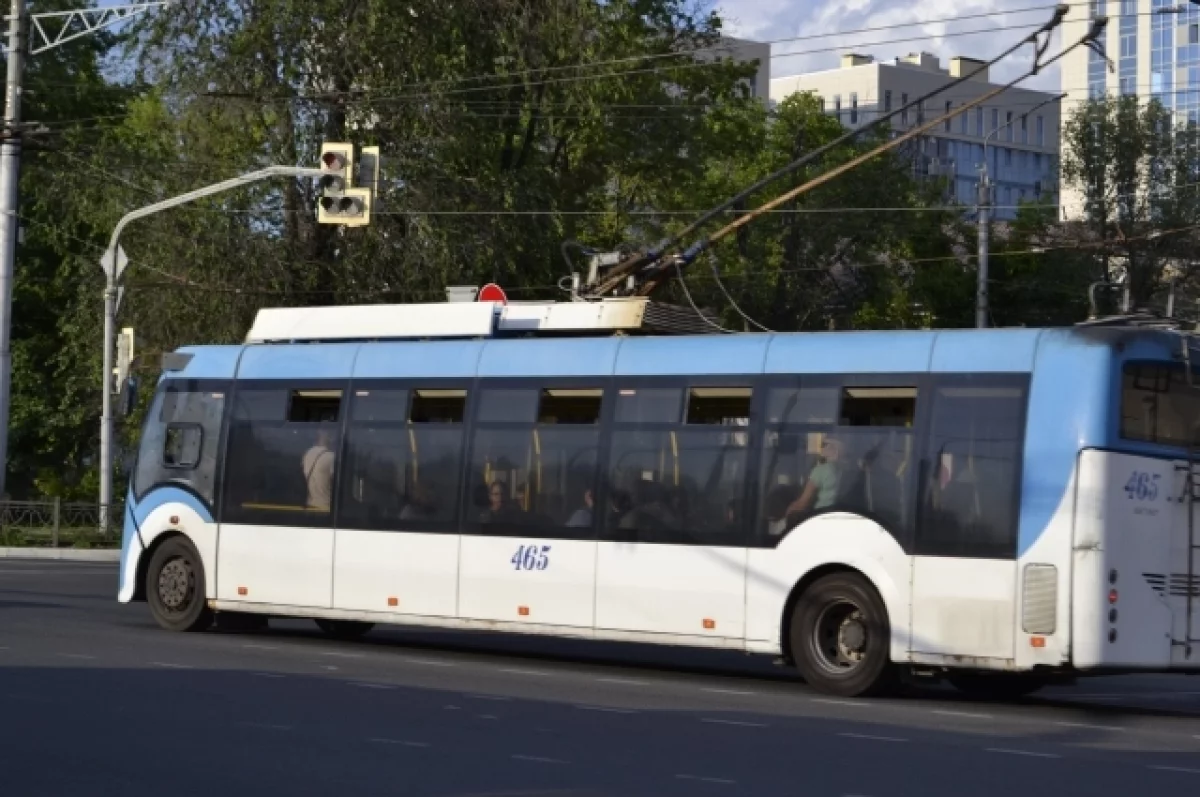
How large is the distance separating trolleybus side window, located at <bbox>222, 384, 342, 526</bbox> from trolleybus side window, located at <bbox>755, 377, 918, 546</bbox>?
4769mm

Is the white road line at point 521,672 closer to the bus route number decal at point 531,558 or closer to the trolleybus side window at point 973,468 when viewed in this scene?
the bus route number decal at point 531,558

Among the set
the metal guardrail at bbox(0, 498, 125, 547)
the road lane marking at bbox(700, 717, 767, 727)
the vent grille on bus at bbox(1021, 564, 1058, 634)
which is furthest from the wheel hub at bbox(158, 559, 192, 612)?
the metal guardrail at bbox(0, 498, 125, 547)

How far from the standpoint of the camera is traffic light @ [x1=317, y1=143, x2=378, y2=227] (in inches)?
1123

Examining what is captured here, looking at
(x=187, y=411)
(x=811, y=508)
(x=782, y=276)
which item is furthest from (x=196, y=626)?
(x=782, y=276)

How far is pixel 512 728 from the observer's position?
1304 centimetres

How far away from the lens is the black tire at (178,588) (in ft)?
68.8

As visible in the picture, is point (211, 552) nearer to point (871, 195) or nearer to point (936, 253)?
point (871, 195)

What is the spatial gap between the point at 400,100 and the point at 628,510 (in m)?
24.9

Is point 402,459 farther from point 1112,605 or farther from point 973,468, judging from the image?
point 1112,605

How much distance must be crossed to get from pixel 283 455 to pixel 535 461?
3092mm

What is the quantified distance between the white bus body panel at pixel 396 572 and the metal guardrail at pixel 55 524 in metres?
21.0

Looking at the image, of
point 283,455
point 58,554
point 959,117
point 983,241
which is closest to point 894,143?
point 283,455

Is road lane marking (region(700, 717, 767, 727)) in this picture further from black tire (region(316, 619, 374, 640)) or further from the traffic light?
the traffic light

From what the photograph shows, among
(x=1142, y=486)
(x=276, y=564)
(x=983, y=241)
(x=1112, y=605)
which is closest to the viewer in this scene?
(x=1112, y=605)
